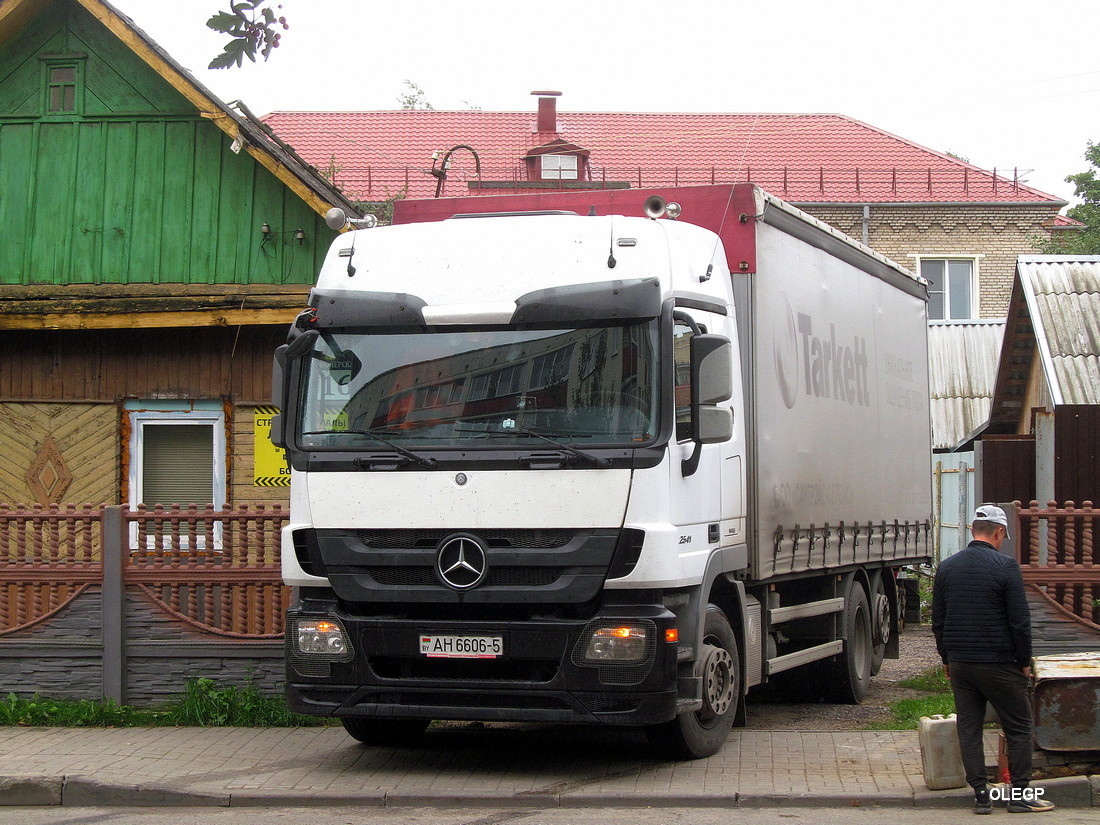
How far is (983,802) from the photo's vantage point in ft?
23.8

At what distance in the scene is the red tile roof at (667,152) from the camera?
35.6 metres

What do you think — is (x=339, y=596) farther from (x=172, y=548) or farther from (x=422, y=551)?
(x=172, y=548)

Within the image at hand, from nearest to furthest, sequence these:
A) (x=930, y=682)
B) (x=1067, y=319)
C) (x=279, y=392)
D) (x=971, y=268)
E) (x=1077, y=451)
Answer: (x=279, y=392) < (x=930, y=682) < (x=1077, y=451) < (x=1067, y=319) < (x=971, y=268)

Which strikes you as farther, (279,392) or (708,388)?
(279,392)

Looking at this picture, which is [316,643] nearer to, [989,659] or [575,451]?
[575,451]

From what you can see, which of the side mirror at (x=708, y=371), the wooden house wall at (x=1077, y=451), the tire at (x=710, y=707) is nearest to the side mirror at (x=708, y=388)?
the side mirror at (x=708, y=371)

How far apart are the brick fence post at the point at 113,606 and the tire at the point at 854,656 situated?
546cm

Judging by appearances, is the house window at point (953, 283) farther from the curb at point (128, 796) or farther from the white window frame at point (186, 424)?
the curb at point (128, 796)

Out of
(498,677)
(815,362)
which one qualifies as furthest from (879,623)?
(498,677)

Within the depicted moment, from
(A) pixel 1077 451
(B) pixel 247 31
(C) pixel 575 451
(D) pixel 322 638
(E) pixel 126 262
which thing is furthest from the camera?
(A) pixel 1077 451

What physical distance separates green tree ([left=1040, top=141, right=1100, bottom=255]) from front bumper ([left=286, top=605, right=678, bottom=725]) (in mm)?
29107

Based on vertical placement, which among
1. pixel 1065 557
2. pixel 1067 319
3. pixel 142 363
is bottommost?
pixel 1065 557

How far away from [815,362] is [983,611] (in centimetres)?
327

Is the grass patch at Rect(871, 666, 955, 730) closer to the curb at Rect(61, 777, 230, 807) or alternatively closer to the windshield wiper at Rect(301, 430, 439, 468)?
the windshield wiper at Rect(301, 430, 439, 468)
